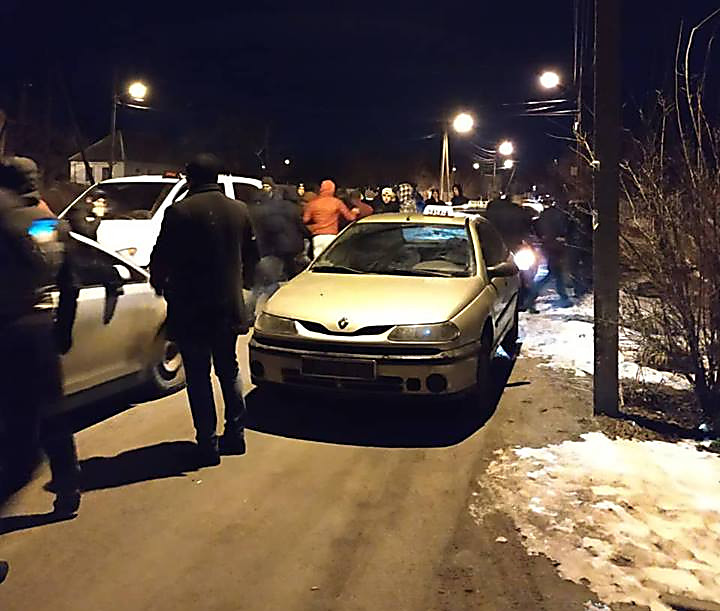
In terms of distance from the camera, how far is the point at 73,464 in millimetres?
4648

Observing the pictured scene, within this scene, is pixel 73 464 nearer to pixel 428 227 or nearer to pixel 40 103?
pixel 428 227

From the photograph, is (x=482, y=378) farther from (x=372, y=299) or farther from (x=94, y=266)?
(x=94, y=266)

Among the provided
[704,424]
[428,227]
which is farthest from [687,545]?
[428,227]

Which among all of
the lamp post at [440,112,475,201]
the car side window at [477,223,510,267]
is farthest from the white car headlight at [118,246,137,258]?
the lamp post at [440,112,475,201]

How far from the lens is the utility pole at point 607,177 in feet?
20.6

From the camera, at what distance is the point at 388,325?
19.8 feet

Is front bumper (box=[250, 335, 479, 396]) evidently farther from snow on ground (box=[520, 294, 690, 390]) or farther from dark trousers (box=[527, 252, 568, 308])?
dark trousers (box=[527, 252, 568, 308])

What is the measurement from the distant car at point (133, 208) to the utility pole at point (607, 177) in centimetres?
492

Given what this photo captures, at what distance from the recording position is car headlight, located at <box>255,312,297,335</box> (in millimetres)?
6285

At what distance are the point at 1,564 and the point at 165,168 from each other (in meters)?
62.2

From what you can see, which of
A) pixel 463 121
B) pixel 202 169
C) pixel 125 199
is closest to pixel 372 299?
pixel 202 169

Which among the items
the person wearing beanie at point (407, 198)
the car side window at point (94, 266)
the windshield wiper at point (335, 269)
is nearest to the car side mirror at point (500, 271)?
the windshield wiper at point (335, 269)

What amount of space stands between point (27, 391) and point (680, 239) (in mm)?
4473

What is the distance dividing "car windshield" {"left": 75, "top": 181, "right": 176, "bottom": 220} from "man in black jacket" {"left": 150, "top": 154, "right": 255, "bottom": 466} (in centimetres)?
553
